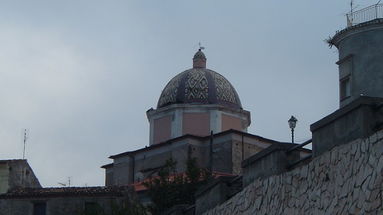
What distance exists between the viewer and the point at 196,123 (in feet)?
204

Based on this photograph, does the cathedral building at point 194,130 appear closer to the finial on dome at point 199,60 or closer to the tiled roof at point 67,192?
the finial on dome at point 199,60

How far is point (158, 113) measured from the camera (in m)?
63.3

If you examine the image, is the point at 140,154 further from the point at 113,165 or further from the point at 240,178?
the point at 240,178

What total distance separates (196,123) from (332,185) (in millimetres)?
48044

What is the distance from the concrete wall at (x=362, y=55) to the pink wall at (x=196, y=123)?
61.1ft

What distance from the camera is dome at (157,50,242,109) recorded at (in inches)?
2463

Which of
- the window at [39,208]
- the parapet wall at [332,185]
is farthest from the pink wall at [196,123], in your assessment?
the parapet wall at [332,185]

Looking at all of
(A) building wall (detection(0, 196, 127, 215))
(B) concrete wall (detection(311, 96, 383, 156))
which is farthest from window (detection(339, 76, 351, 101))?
(B) concrete wall (detection(311, 96, 383, 156))

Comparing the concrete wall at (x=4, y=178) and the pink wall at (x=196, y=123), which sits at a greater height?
the pink wall at (x=196, y=123)

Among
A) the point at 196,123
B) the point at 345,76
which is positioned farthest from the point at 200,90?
the point at 345,76

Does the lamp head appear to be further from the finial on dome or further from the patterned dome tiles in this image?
the finial on dome

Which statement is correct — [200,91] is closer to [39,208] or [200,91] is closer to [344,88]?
[39,208]

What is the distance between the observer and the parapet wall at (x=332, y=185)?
42.8 feet

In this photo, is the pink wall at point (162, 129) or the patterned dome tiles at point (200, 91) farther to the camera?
the pink wall at point (162, 129)
